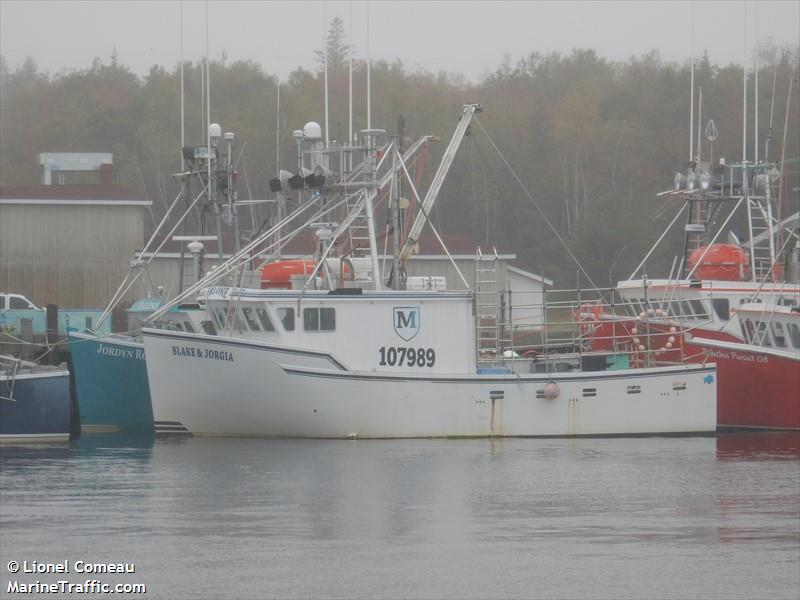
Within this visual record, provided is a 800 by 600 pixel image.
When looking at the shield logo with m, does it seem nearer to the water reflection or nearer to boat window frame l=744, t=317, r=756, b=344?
the water reflection

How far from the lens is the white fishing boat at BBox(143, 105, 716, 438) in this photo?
25.6m

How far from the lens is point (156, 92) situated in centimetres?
6019

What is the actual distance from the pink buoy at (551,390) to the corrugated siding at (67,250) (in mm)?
15664

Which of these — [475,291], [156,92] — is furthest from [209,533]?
[156,92]

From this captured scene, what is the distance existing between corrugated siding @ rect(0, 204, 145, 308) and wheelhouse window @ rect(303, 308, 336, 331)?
14.1 metres

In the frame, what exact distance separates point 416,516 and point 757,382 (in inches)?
469

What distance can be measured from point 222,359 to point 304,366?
55.7 inches

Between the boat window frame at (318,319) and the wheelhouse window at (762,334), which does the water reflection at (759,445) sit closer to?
the wheelhouse window at (762,334)

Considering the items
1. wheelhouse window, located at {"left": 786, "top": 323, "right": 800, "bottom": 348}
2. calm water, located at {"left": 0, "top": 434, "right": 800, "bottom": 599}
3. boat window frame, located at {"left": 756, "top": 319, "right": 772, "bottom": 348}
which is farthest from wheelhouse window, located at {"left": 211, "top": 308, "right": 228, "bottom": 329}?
wheelhouse window, located at {"left": 786, "top": 323, "right": 800, "bottom": 348}

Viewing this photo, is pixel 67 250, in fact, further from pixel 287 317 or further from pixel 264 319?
pixel 287 317

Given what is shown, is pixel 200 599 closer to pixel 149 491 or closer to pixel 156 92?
pixel 149 491

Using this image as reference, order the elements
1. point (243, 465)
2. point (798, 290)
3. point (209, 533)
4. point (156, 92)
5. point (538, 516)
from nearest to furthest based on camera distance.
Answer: point (209, 533) < point (538, 516) < point (243, 465) < point (798, 290) < point (156, 92)

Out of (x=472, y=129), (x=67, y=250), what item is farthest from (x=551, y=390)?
(x=472, y=129)

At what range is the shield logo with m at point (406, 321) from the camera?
1021 inches
